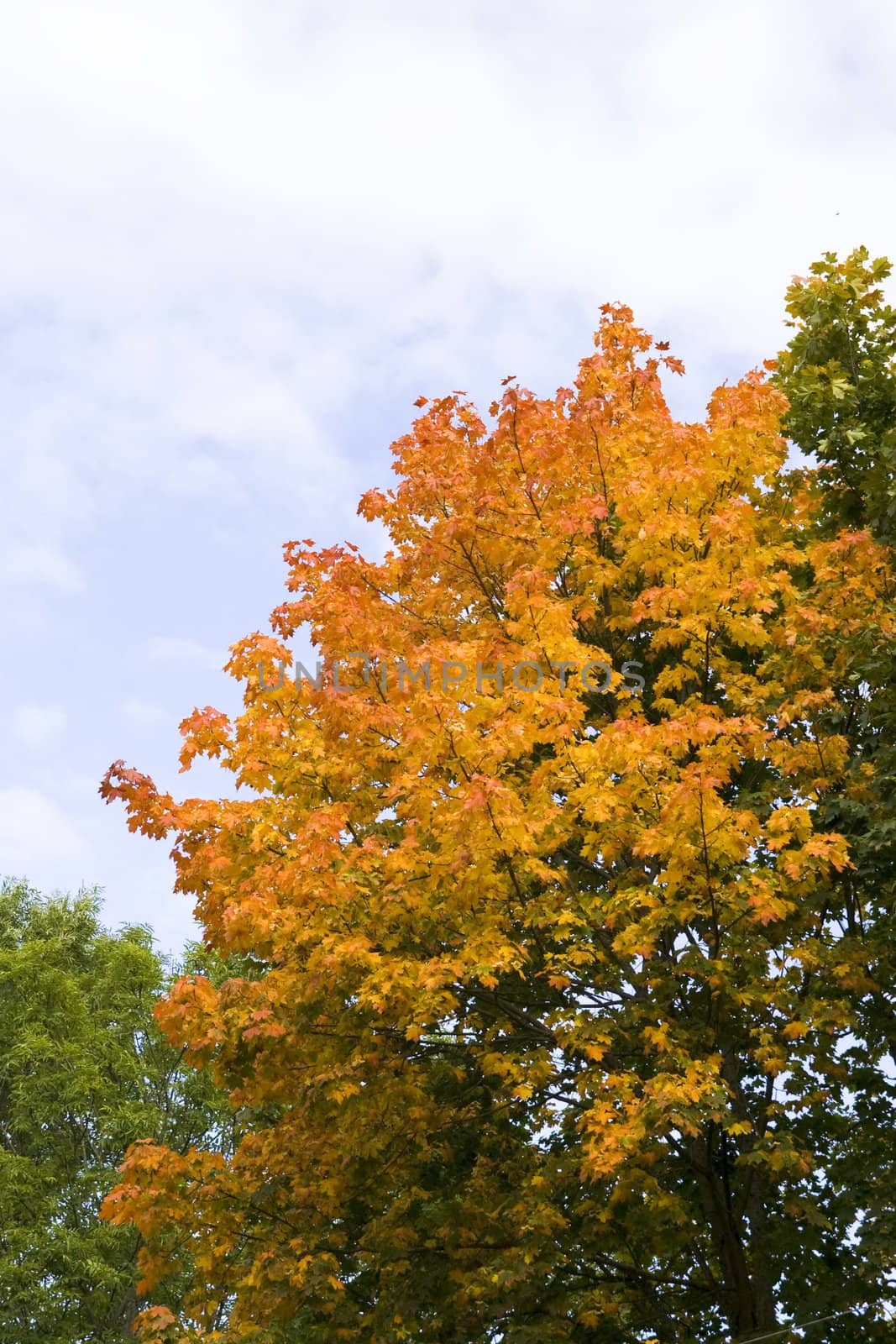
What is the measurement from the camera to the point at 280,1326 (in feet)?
37.1

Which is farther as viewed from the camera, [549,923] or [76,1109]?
[76,1109]

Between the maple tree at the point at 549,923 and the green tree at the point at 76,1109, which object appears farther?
the green tree at the point at 76,1109

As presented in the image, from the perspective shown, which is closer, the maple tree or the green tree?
the maple tree

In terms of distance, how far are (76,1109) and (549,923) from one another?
1812 centimetres

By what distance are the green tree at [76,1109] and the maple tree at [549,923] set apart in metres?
12.6

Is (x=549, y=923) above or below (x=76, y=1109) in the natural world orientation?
below

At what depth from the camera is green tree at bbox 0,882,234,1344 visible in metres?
23.9

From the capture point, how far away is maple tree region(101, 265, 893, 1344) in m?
10.3

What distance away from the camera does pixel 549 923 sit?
36.9 feet

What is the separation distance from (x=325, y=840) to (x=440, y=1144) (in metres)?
3.73

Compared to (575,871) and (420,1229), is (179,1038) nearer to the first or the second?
(420,1229)

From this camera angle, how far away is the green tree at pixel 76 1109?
78.3 feet

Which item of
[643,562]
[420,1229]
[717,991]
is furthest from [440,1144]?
[643,562]

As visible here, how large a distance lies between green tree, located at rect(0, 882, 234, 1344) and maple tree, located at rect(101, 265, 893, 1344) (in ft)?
41.2
